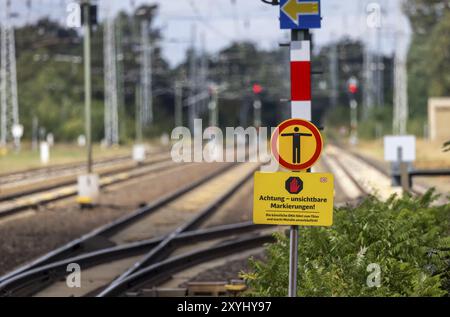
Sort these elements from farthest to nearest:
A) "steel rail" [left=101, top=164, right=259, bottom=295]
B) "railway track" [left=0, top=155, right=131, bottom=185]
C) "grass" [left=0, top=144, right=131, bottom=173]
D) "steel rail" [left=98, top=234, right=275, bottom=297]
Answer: "grass" [left=0, top=144, right=131, bottom=173] → "railway track" [left=0, top=155, right=131, bottom=185] → "steel rail" [left=101, top=164, right=259, bottom=295] → "steel rail" [left=98, top=234, right=275, bottom=297]

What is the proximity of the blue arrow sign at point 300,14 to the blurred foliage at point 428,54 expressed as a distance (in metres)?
80.3

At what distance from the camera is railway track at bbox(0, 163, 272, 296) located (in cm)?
1339

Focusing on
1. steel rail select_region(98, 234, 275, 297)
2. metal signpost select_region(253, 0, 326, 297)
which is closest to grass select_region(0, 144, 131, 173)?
steel rail select_region(98, 234, 275, 297)

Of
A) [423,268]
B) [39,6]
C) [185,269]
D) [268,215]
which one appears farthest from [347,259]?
[39,6]

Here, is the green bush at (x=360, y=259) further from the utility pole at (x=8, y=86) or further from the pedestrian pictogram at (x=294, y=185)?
the utility pole at (x=8, y=86)

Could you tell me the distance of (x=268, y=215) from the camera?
7.44 m

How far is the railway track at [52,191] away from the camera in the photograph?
25739mm

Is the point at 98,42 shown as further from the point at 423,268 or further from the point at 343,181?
the point at 423,268

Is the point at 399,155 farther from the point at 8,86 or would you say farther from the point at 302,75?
the point at 8,86

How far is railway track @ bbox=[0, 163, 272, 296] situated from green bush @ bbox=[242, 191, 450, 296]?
3.09 meters

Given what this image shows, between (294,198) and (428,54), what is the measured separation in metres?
88.6

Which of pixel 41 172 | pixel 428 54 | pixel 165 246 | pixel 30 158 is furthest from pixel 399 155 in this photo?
pixel 428 54

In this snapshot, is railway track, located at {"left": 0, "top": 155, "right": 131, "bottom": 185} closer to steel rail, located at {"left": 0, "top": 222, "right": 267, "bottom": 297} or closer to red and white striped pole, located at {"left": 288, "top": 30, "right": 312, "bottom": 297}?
steel rail, located at {"left": 0, "top": 222, "right": 267, "bottom": 297}
